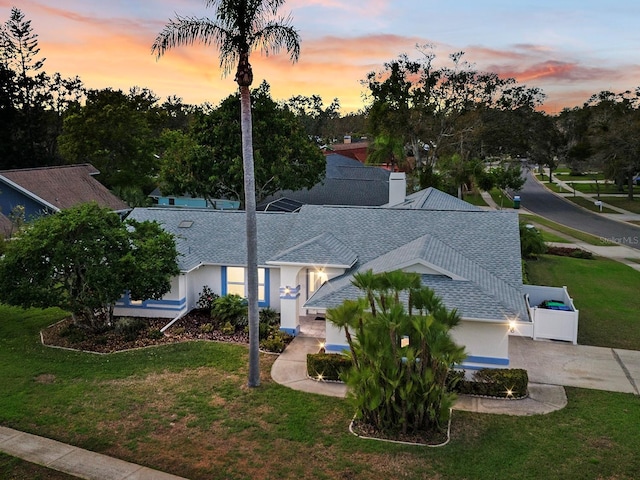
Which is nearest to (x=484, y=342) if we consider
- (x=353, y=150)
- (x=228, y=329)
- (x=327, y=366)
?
(x=327, y=366)

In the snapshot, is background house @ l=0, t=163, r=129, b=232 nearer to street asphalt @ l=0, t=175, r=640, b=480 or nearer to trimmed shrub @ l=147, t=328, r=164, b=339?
trimmed shrub @ l=147, t=328, r=164, b=339

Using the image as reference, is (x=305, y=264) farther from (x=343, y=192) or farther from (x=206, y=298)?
(x=343, y=192)

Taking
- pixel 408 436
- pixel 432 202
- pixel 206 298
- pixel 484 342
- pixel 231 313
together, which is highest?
pixel 432 202

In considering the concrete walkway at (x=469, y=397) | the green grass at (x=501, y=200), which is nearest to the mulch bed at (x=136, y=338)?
the concrete walkway at (x=469, y=397)

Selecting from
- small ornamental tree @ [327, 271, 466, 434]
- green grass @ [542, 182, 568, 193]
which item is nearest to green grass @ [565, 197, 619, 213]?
green grass @ [542, 182, 568, 193]

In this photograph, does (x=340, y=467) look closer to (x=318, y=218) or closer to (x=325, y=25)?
(x=318, y=218)

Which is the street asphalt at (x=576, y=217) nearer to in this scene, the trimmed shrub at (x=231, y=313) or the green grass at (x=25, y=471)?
the trimmed shrub at (x=231, y=313)
